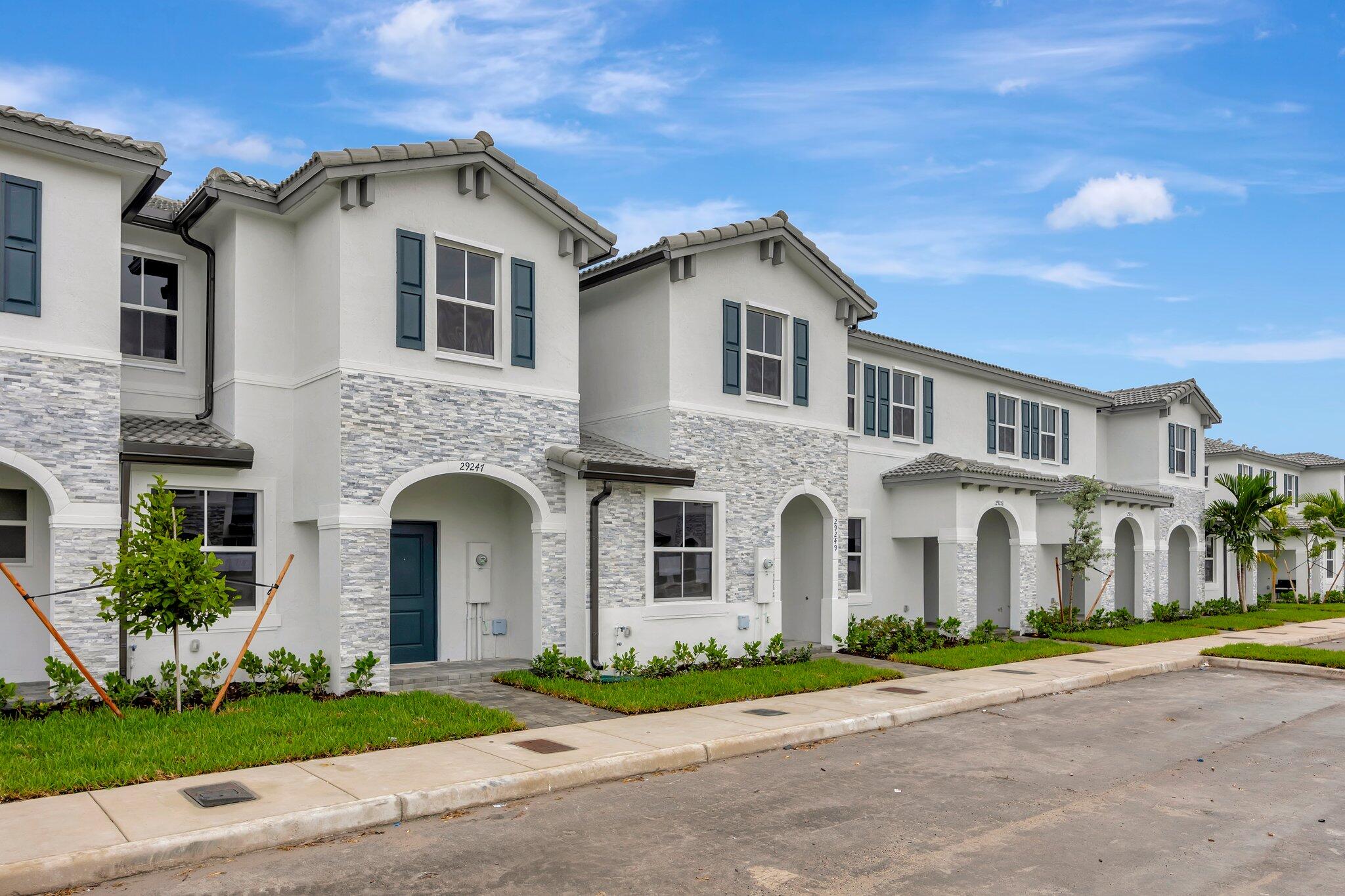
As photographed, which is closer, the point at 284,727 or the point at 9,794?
the point at 9,794

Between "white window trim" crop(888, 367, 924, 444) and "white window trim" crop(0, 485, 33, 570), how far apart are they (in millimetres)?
15882

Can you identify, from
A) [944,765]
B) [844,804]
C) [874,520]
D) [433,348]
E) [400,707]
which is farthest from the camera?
[874,520]

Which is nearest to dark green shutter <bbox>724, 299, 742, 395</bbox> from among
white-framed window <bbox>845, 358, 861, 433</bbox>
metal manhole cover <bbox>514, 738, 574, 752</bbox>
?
white-framed window <bbox>845, 358, 861, 433</bbox>

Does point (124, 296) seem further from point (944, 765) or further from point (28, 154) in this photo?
point (944, 765)

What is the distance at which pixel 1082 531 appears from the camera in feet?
78.9

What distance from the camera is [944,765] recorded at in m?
10.2

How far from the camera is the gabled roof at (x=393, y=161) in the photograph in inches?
517

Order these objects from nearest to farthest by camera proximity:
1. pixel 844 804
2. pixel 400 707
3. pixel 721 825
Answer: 1. pixel 721 825
2. pixel 844 804
3. pixel 400 707

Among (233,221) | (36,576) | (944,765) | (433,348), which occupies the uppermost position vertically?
(233,221)

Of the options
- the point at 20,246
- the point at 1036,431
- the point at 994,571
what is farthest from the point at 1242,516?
the point at 20,246

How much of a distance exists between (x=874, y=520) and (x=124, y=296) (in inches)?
577

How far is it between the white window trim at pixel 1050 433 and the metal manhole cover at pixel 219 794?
70.6 ft

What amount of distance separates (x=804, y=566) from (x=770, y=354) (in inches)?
168

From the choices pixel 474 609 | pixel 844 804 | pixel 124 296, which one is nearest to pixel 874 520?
pixel 474 609
